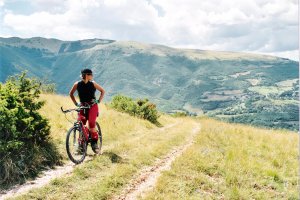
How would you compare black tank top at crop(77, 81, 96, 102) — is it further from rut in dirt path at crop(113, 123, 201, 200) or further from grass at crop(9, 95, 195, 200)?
rut in dirt path at crop(113, 123, 201, 200)

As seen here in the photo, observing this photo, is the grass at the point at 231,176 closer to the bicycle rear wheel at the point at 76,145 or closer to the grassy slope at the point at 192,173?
the grassy slope at the point at 192,173

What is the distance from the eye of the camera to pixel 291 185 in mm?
11578

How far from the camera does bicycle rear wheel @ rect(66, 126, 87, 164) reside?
12.5 m

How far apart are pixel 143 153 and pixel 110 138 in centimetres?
495

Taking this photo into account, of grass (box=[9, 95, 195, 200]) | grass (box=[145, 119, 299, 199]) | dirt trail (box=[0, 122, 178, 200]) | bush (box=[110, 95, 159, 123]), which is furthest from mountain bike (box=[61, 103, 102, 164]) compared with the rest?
bush (box=[110, 95, 159, 123])

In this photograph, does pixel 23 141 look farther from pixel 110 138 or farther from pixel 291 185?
pixel 291 185

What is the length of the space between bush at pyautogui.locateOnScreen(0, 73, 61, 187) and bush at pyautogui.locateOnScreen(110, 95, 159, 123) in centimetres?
2058

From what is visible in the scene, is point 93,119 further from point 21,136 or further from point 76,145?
point 21,136

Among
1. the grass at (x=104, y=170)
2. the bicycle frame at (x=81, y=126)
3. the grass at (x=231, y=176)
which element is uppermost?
the bicycle frame at (x=81, y=126)

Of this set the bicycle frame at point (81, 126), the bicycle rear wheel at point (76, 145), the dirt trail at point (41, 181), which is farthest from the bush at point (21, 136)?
the bicycle frame at point (81, 126)

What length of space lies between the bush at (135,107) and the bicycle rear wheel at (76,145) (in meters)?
20.3

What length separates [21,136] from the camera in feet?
38.0

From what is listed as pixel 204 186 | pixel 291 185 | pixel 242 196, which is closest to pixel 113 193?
pixel 204 186

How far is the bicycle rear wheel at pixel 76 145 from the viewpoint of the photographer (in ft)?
41.1
